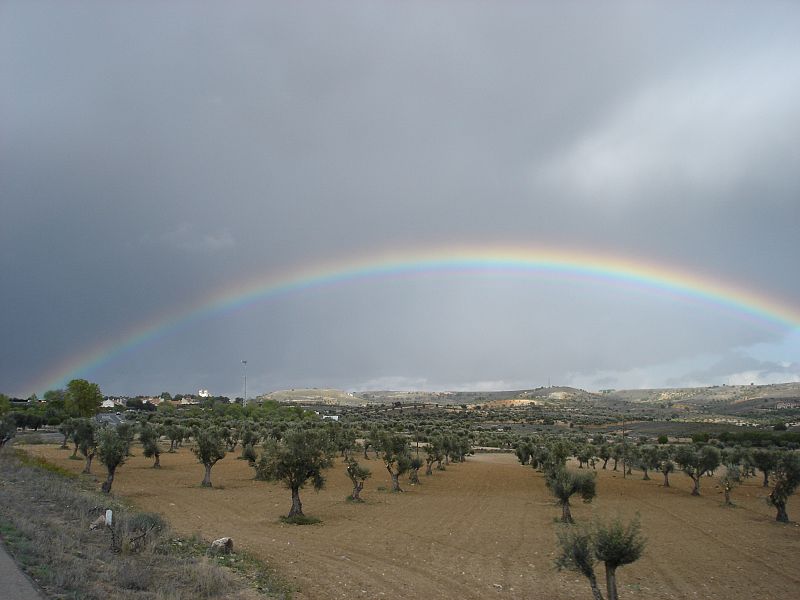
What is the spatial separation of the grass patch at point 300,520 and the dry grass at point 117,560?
9.01 metres

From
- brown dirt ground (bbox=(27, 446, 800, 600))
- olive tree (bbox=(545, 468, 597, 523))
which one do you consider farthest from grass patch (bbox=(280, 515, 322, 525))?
olive tree (bbox=(545, 468, 597, 523))

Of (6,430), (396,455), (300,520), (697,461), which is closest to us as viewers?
(300,520)

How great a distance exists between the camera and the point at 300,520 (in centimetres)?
3053

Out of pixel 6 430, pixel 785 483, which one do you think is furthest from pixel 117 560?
pixel 6 430

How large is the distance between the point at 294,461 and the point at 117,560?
1657cm

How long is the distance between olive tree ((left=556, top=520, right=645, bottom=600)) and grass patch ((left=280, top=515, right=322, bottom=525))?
61.3 ft

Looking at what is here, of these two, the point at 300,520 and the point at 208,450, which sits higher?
the point at 208,450

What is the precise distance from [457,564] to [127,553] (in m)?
12.6

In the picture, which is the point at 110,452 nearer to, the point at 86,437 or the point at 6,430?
the point at 86,437

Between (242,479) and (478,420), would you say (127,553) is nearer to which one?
(242,479)

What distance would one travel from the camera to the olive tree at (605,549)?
1477cm

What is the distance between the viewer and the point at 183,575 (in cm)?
1555

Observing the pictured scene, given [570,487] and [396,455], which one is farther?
[396,455]

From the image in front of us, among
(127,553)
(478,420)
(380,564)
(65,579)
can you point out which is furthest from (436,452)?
(478,420)
